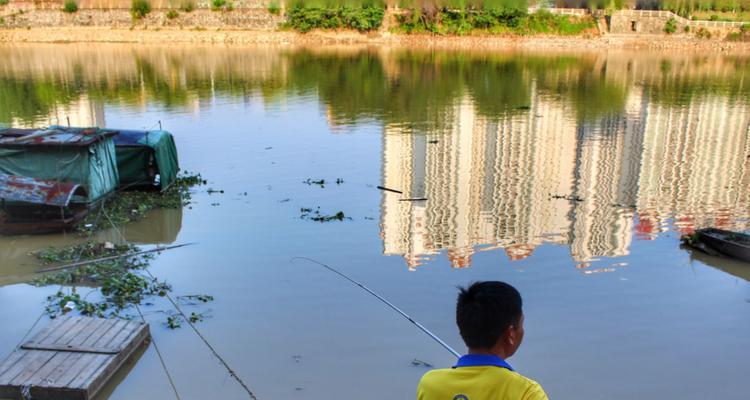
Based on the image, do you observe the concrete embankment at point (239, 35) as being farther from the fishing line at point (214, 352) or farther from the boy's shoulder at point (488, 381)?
the boy's shoulder at point (488, 381)

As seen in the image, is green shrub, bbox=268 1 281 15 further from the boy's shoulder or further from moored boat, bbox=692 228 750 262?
the boy's shoulder

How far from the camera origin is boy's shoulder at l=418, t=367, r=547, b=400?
7.62 ft

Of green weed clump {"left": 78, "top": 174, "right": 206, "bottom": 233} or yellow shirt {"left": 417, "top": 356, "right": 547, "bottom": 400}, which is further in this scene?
green weed clump {"left": 78, "top": 174, "right": 206, "bottom": 233}

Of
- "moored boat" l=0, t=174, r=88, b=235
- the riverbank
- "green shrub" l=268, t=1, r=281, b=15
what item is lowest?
"moored boat" l=0, t=174, r=88, b=235

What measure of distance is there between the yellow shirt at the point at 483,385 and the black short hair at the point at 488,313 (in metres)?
0.08

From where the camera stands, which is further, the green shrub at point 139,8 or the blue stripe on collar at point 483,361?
the green shrub at point 139,8

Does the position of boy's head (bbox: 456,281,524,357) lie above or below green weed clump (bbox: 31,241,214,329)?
above

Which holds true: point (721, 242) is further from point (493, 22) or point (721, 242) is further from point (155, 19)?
point (155, 19)

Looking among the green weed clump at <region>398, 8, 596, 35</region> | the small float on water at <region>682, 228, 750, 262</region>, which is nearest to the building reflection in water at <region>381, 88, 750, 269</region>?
the small float on water at <region>682, 228, 750, 262</region>

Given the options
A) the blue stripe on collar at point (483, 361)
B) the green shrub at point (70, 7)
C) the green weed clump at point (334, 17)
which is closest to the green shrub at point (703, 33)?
the green weed clump at point (334, 17)

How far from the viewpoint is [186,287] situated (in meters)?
9.11

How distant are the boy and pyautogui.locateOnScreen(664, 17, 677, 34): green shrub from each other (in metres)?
65.3

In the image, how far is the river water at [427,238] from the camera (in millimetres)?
A: 7341

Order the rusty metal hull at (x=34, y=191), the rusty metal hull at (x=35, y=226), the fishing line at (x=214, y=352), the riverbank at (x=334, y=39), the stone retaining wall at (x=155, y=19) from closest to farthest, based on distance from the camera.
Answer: the fishing line at (x=214, y=352) → the rusty metal hull at (x=34, y=191) → the rusty metal hull at (x=35, y=226) → the riverbank at (x=334, y=39) → the stone retaining wall at (x=155, y=19)
